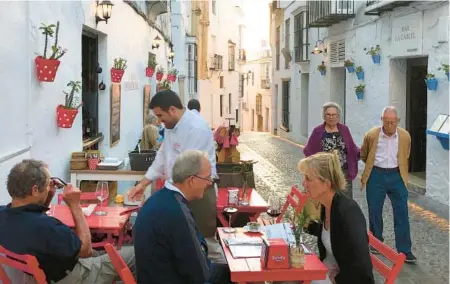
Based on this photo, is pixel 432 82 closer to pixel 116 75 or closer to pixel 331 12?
pixel 116 75

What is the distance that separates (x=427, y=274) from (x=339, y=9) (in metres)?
9.91

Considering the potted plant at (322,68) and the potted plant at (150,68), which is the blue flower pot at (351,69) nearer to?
the potted plant at (322,68)

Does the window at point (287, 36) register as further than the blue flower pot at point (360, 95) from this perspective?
Yes

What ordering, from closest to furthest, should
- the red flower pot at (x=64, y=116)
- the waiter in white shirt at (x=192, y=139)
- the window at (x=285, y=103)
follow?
1. the waiter in white shirt at (x=192, y=139)
2. the red flower pot at (x=64, y=116)
3. the window at (x=285, y=103)

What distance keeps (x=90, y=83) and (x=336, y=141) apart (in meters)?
4.48

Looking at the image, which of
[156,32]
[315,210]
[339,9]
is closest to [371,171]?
[315,210]

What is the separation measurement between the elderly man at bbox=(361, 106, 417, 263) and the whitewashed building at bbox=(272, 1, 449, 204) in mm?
3323

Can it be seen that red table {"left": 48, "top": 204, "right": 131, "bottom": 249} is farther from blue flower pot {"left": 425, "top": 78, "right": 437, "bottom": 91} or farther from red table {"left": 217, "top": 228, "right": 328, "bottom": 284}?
blue flower pot {"left": 425, "top": 78, "right": 437, "bottom": 91}

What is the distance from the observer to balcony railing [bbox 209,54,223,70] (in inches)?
1229

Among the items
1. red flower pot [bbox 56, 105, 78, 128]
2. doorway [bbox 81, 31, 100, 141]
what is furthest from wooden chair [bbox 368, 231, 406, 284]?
doorway [bbox 81, 31, 100, 141]

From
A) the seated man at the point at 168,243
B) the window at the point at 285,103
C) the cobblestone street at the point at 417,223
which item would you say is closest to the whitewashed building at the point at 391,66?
the cobblestone street at the point at 417,223

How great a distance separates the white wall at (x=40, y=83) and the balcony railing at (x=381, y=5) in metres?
5.07

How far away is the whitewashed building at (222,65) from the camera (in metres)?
30.4

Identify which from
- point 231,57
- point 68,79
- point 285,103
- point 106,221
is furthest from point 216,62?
point 106,221
